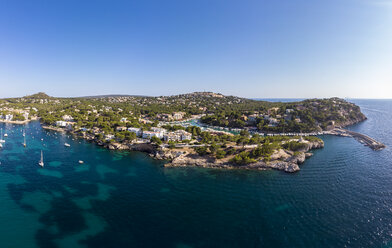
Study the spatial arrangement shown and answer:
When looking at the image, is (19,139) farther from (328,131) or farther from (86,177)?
(328,131)

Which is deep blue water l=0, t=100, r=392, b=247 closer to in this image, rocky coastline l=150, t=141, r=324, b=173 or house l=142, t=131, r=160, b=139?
rocky coastline l=150, t=141, r=324, b=173

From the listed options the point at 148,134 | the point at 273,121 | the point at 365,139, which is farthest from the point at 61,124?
the point at 365,139

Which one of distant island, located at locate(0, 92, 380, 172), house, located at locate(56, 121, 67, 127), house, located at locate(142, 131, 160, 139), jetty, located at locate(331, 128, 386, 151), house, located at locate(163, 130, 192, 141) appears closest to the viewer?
distant island, located at locate(0, 92, 380, 172)

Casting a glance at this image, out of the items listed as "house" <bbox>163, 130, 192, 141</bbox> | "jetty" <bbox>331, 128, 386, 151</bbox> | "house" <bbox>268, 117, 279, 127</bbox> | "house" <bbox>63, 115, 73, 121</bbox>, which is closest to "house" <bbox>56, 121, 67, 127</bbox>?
"house" <bbox>63, 115, 73, 121</bbox>

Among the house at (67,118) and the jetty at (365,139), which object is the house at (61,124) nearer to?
the house at (67,118)

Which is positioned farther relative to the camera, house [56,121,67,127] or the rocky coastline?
house [56,121,67,127]

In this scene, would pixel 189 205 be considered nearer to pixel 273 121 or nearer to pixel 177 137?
pixel 177 137

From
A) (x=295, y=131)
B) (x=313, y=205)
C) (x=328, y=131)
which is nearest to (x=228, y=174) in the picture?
(x=313, y=205)

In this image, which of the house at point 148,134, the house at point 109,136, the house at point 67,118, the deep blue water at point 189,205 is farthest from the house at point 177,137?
the house at point 67,118
